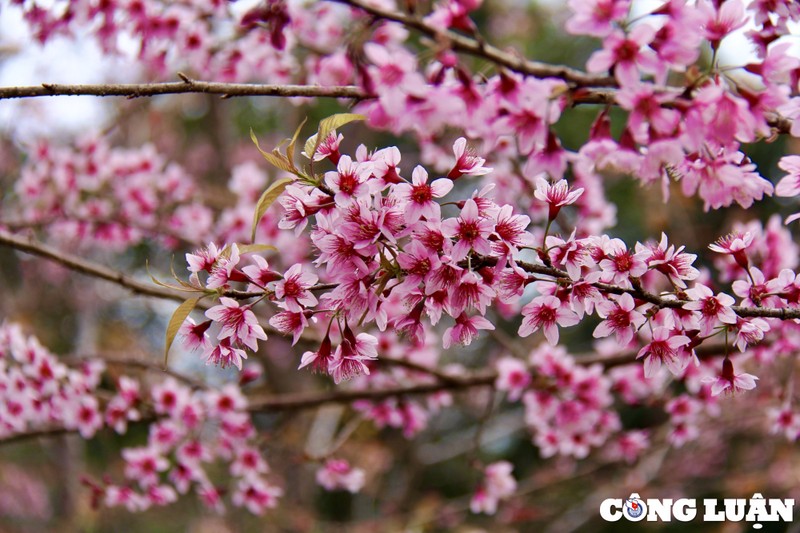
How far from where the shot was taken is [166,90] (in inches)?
44.2

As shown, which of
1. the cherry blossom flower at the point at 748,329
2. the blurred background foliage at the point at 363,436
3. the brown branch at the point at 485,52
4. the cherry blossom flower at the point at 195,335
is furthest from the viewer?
the blurred background foliage at the point at 363,436

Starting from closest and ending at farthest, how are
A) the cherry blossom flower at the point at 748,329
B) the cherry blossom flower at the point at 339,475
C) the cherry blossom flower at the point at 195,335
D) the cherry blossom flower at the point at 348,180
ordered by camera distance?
1. the cherry blossom flower at the point at 348,180
2. the cherry blossom flower at the point at 748,329
3. the cherry blossom flower at the point at 195,335
4. the cherry blossom flower at the point at 339,475

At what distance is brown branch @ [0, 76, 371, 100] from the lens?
43.6 inches

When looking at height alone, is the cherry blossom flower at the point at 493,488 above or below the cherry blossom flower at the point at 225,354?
below

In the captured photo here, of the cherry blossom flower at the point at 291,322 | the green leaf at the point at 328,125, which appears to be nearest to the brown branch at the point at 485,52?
the green leaf at the point at 328,125

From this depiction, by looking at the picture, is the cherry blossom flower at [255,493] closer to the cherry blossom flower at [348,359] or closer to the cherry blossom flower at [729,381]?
the cherry blossom flower at [348,359]

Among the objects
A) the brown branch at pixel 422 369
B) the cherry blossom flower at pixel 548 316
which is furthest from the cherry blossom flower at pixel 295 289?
the brown branch at pixel 422 369

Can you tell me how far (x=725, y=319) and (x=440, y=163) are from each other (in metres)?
1.77

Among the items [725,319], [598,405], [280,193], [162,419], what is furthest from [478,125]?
[162,419]

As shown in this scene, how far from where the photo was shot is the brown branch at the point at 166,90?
1108mm

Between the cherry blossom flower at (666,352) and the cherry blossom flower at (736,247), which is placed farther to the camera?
the cherry blossom flower at (736,247)

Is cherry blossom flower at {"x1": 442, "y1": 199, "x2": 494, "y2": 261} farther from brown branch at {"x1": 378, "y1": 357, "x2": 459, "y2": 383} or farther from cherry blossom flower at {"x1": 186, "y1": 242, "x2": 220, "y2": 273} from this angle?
brown branch at {"x1": 378, "y1": 357, "x2": 459, "y2": 383}

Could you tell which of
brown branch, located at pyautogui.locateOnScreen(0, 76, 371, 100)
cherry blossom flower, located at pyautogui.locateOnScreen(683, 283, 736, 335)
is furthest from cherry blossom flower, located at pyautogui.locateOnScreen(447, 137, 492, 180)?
cherry blossom flower, located at pyautogui.locateOnScreen(683, 283, 736, 335)

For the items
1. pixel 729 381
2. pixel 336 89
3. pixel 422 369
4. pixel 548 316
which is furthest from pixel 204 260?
pixel 422 369
